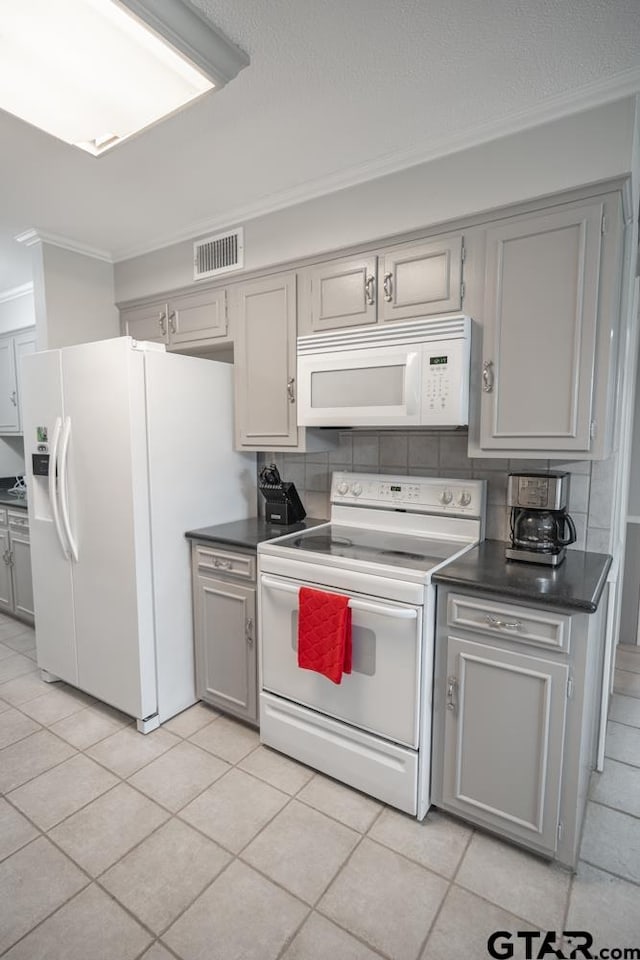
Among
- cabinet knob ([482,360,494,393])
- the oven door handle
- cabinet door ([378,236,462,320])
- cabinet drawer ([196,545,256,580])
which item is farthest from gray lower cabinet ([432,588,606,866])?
cabinet door ([378,236,462,320])

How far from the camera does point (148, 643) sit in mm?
2260

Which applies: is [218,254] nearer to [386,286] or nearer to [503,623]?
[386,286]

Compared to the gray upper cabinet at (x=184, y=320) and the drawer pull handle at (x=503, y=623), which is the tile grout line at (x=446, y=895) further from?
the gray upper cabinet at (x=184, y=320)

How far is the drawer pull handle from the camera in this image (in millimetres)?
1537

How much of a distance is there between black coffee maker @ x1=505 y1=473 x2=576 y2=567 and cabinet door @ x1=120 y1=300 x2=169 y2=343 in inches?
85.8

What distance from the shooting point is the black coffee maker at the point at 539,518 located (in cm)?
179

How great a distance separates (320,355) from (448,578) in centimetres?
113

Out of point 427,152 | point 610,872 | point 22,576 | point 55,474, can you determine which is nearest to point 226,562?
point 55,474

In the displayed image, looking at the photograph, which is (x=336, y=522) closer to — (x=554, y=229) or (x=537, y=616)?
(x=537, y=616)

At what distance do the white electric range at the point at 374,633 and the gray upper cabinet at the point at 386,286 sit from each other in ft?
2.48

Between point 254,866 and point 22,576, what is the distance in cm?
273

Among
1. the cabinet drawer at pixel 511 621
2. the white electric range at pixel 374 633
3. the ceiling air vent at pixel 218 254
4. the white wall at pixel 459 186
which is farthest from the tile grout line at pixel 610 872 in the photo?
the ceiling air vent at pixel 218 254

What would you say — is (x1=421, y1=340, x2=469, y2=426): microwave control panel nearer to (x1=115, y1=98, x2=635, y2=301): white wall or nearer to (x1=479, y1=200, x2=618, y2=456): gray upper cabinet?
(x1=479, y1=200, x2=618, y2=456): gray upper cabinet

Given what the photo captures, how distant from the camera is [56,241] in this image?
9.34ft
